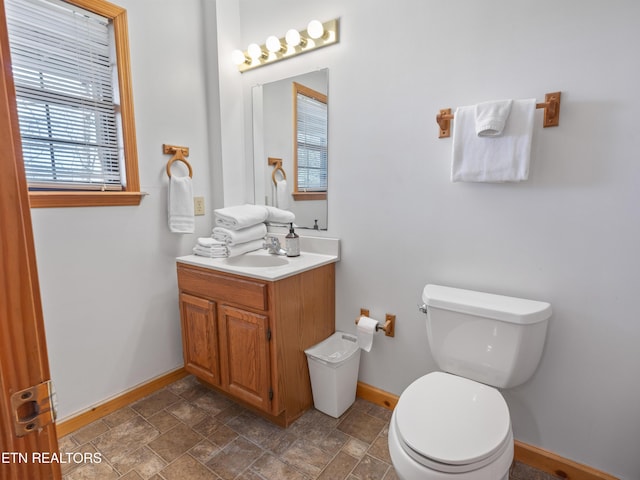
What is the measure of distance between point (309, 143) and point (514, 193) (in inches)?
44.7

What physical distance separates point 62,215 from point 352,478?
1.81 m

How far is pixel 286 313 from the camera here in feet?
5.29

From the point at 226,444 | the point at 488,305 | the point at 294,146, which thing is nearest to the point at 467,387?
the point at 488,305

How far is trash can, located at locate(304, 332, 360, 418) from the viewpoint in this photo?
67.6 inches

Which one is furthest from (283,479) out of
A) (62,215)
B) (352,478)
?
(62,215)

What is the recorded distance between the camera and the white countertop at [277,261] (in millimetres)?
1604

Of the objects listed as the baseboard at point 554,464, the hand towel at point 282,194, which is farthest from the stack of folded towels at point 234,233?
the baseboard at point 554,464

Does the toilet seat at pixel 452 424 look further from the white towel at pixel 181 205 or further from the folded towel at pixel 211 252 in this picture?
the white towel at pixel 181 205

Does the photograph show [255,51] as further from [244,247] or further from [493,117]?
[493,117]

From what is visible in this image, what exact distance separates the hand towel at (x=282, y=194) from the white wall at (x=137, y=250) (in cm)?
43

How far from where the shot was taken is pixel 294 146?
6.70ft

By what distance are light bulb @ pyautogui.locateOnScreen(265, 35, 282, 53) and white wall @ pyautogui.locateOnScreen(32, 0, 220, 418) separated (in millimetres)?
497

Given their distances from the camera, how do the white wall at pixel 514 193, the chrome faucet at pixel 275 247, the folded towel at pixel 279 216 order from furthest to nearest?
the folded towel at pixel 279 216 < the chrome faucet at pixel 275 247 < the white wall at pixel 514 193

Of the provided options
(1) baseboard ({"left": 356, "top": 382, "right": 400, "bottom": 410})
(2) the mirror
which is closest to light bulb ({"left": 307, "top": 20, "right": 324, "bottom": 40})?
(2) the mirror
